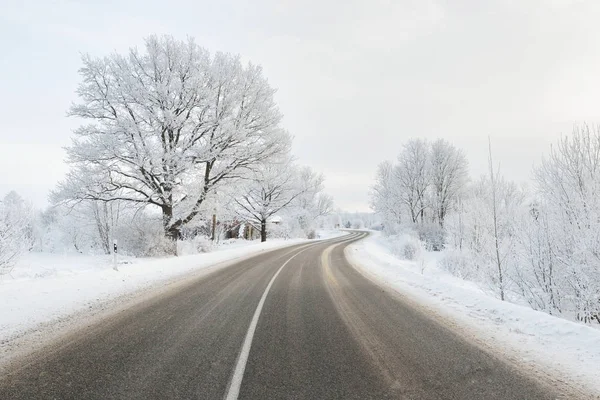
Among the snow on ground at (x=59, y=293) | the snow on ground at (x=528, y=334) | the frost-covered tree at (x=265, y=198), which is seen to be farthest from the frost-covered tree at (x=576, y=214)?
the frost-covered tree at (x=265, y=198)

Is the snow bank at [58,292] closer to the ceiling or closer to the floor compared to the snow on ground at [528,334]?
closer to the ceiling

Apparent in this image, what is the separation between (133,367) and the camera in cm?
349

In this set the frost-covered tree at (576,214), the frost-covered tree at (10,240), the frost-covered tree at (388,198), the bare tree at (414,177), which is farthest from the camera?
the frost-covered tree at (388,198)

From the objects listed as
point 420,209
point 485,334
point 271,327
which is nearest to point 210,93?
point 271,327

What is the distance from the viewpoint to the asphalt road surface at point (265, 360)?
300 centimetres

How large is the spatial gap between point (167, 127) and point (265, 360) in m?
15.3

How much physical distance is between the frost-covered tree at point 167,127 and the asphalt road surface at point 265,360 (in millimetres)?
11103

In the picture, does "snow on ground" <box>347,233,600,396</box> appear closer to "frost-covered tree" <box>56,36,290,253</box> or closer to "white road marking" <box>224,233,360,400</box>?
"white road marking" <box>224,233,360,400</box>

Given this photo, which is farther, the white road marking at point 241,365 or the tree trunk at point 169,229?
the tree trunk at point 169,229

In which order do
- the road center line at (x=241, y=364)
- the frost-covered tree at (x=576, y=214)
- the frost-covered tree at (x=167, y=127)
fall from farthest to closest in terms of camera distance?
the frost-covered tree at (x=167, y=127) < the frost-covered tree at (x=576, y=214) < the road center line at (x=241, y=364)

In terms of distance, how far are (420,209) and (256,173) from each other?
30.1 m

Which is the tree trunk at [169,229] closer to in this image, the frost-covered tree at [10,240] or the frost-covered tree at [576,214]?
the frost-covered tree at [10,240]

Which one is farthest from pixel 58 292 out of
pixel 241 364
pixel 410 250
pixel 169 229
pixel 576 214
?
pixel 410 250

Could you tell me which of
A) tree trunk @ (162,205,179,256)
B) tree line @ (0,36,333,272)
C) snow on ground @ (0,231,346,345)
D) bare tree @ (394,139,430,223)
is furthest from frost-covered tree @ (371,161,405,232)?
snow on ground @ (0,231,346,345)
